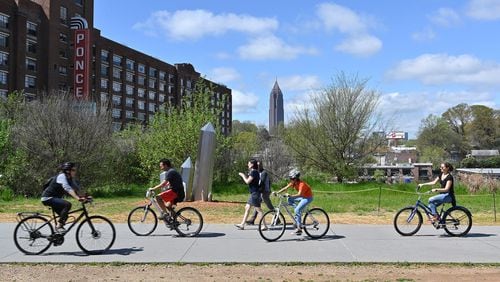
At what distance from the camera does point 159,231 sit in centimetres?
1280

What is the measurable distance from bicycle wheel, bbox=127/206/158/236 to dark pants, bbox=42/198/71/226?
2342 mm

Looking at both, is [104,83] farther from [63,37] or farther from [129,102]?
Result: [63,37]

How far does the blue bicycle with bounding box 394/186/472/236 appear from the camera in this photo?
1241cm

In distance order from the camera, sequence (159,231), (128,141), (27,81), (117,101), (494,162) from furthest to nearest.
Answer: (117,101) < (494,162) < (27,81) < (128,141) < (159,231)

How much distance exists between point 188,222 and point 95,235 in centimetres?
258

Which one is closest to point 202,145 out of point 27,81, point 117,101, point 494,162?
point 27,81

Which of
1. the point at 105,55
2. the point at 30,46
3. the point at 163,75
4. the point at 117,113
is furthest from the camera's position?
the point at 163,75

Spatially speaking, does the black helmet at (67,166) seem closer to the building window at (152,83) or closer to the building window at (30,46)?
the building window at (30,46)

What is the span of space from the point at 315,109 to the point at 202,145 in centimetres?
1907

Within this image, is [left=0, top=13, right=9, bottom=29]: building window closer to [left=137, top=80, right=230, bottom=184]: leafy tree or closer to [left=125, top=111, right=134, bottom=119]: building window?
[left=125, top=111, right=134, bottom=119]: building window

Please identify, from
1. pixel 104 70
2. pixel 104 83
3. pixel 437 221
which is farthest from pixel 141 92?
pixel 437 221

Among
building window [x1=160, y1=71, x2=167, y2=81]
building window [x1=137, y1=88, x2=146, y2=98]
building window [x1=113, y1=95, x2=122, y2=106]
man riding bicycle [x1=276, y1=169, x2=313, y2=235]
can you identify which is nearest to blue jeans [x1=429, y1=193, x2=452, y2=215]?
man riding bicycle [x1=276, y1=169, x2=313, y2=235]

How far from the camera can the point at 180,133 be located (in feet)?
103

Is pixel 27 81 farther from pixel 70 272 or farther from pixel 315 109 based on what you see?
pixel 70 272
